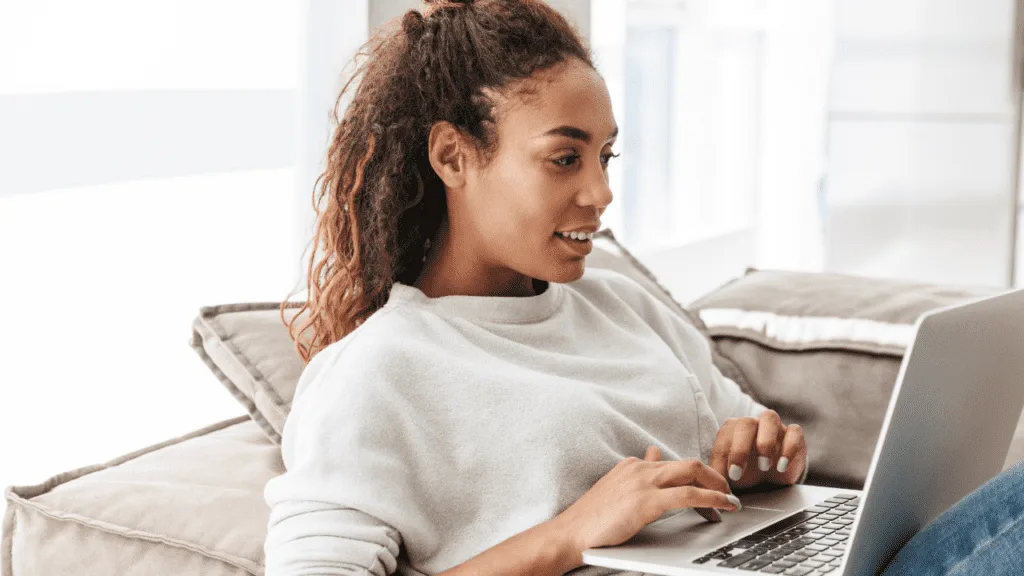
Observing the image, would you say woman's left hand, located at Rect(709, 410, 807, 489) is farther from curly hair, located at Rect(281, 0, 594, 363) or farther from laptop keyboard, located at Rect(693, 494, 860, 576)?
curly hair, located at Rect(281, 0, 594, 363)

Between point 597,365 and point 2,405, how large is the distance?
855 mm

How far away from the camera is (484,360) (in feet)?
3.94

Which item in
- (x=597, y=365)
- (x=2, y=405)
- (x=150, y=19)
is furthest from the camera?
(x=150, y=19)

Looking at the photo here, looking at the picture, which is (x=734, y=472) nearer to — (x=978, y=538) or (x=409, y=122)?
(x=978, y=538)

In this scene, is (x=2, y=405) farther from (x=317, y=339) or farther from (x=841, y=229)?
(x=841, y=229)

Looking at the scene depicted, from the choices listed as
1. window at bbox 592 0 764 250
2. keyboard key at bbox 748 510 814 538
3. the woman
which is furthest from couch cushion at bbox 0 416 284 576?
window at bbox 592 0 764 250

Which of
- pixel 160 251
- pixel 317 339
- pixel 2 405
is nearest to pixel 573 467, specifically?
pixel 317 339

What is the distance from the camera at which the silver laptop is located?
3.04ft

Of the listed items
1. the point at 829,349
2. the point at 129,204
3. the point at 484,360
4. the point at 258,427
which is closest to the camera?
the point at 484,360

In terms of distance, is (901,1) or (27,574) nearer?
(27,574)

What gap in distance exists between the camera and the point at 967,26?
3559 mm

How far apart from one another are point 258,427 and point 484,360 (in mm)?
470

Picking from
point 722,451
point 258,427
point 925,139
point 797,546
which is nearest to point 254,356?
point 258,427

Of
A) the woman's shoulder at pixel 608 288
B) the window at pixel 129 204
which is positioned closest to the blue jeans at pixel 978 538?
the woman's shoulder at pixel 608 288
